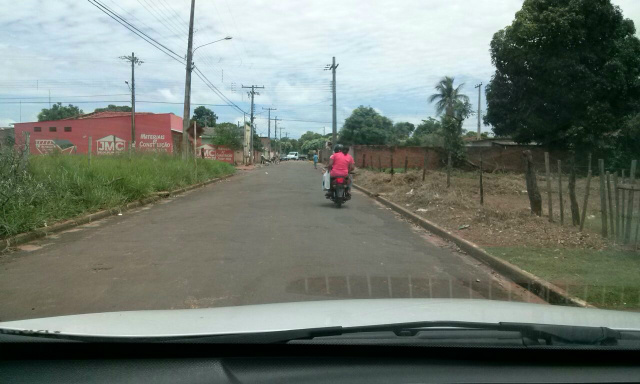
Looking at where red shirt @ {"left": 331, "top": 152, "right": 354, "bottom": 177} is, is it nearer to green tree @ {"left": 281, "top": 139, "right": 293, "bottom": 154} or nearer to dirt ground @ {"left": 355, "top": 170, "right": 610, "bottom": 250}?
dirt ground @ {"left": 355, "top": 170, "right": 610, "bottom": 250}

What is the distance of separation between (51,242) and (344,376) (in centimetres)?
849

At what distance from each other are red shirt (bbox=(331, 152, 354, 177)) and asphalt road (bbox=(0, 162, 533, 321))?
3.22 metres

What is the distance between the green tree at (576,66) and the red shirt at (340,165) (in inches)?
706

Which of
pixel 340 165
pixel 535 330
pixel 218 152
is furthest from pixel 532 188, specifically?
pixel 218 152

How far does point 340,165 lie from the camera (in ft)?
50.6

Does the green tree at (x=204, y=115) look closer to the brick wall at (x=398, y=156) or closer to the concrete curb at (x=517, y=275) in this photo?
the brick wall at (x=398, y=156)

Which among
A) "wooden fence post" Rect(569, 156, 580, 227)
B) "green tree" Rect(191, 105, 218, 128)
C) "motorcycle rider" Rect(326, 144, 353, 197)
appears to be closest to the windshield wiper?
"wooden fence post" Rect(569, 156, 580, 227)

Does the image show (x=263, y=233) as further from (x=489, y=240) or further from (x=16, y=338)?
(x=16, y=338)

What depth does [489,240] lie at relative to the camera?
9562 millimetres

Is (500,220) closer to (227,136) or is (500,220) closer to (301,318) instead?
(301,318)

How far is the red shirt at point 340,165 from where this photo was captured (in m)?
15.4

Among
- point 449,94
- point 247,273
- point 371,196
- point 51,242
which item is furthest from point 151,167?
point 449,94

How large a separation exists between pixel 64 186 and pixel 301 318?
1113cm

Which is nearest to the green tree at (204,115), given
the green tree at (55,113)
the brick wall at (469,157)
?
the green tree at (55,113)
